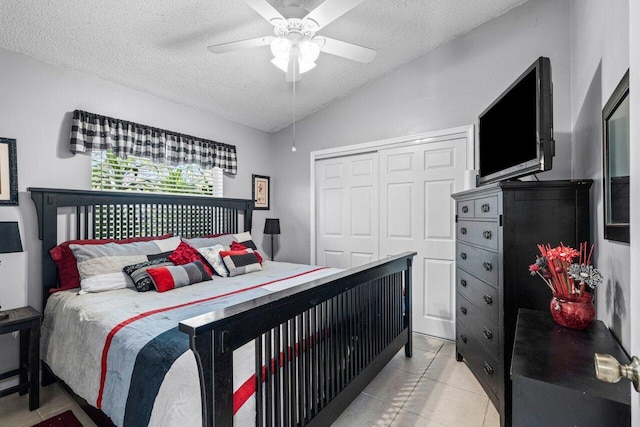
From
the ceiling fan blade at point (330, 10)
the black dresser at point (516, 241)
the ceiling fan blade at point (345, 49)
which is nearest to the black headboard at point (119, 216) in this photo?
the ceiling fan blade at point (345, 49)

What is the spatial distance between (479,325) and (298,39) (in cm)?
223

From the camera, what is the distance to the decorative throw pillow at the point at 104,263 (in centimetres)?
219

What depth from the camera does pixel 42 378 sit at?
7.40 ft

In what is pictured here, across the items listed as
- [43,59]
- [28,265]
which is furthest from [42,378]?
[43,59]

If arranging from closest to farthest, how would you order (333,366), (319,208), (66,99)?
(333,366) → (66,99) → (319,208)

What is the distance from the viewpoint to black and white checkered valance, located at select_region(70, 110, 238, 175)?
256 centimetres

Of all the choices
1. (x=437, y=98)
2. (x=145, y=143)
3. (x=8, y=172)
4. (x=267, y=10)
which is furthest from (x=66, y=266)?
(x=437, y=98)

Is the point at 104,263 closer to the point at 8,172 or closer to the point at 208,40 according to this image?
the point at 8,172

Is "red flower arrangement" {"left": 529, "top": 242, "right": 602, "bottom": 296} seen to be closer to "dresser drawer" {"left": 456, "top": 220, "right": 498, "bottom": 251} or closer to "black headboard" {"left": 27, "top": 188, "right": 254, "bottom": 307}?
"dresser drawer" {"left": 456, "top": 220, "right": 498, "bottom": 251}

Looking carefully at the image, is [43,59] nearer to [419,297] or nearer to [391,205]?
→ [391,205]

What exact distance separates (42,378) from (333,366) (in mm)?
2157

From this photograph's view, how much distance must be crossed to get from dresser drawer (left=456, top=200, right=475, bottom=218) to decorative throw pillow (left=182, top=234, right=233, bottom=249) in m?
2.22

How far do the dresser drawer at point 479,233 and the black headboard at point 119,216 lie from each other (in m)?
2.52

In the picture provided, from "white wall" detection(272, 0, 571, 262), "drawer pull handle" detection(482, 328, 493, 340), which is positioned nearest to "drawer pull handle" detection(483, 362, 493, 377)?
"drawer pull handle" detection(482, 328, 493, 340)
